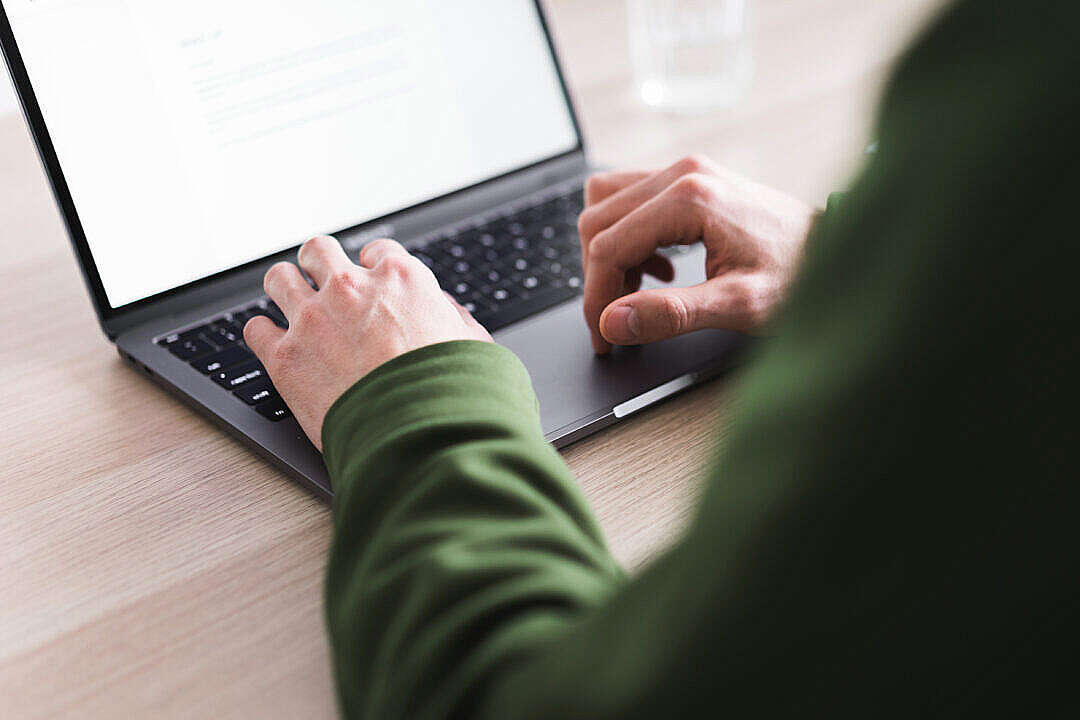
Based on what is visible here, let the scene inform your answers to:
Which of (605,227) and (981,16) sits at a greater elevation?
(981,16)

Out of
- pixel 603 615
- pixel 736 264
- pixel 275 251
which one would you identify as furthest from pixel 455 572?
pixel 275 251

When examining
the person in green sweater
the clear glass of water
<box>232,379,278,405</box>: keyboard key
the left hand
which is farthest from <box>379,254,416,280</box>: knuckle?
the clear glass of water

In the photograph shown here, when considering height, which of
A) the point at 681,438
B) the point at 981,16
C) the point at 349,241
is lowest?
the point at 681,438

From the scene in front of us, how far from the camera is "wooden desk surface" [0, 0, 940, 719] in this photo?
0.42 metres

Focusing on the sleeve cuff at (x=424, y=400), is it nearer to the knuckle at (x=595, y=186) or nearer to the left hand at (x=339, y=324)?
the left hand at (x=339, y=324)

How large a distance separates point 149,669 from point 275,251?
37 cm

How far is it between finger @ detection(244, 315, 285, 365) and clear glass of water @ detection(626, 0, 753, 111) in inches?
25.6

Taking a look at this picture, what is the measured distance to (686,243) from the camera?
0.64 m

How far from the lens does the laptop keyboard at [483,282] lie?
0.61 metres

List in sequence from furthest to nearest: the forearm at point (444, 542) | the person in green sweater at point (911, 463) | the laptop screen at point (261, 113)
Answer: the laptop screen at point (261, 113)
the forearm at point (444, 542)
the person in green sweater at point (911, 463)

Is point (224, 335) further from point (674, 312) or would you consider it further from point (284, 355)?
point (674, 312)

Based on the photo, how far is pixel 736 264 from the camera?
2.05 ft

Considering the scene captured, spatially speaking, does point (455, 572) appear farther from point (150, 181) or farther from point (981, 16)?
point (150, 181)

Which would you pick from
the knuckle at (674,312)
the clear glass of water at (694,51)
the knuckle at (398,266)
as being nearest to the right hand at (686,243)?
the knuckle at (674,312)
